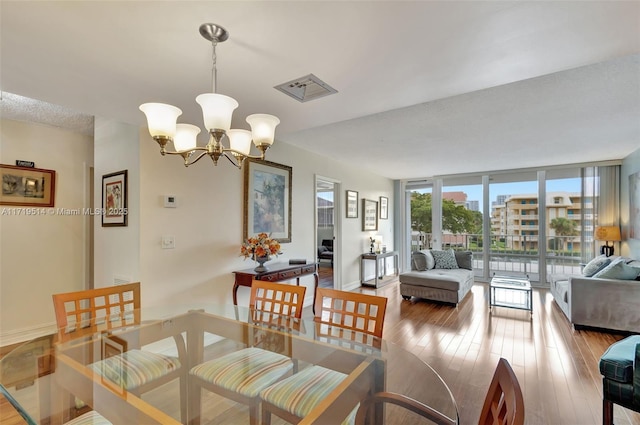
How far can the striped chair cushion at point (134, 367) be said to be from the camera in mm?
1529

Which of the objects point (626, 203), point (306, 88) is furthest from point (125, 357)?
point (626, 203)

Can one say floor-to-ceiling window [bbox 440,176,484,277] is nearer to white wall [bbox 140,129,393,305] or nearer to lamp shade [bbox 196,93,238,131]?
white wall [bbox 140,129,393,305]

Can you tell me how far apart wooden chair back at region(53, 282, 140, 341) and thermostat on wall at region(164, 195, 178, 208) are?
0.89 m

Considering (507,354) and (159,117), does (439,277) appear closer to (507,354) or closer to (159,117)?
(507,354)

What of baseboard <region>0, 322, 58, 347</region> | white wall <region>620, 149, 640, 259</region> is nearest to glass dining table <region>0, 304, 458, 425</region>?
baseboard <region>0, 322, 58, 347</region>

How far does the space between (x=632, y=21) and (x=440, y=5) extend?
3.11ft

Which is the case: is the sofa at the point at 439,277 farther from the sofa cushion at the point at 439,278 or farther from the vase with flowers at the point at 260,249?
the vase with flowers at the point at 260,249

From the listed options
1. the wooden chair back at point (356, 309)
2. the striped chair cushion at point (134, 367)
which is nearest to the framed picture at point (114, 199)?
the striped chair cushion at point (134, 367)

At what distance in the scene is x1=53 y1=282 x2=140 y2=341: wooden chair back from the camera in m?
1.79

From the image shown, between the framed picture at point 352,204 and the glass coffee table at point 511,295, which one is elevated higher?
the framed picture at point 352,204

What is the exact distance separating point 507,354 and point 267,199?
3.14m

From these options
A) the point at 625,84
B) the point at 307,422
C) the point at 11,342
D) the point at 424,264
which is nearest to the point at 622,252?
the point at 424,264

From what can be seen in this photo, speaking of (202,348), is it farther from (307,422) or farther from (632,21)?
(632,21)

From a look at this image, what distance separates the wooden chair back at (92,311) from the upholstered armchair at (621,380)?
3.11m
